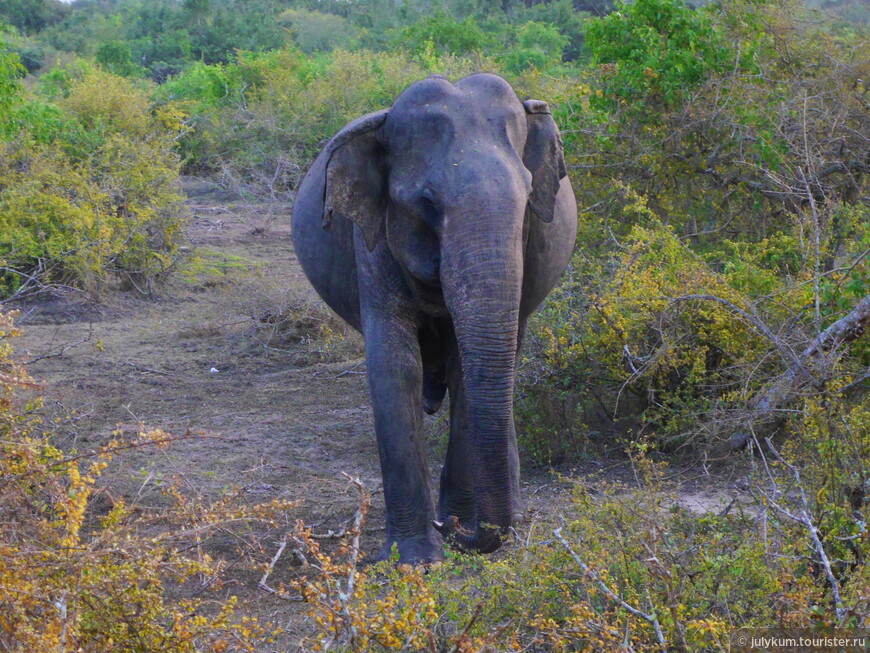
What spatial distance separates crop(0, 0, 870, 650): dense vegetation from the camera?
364 cm

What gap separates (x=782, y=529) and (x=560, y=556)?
2.77 ft

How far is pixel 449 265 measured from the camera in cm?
476

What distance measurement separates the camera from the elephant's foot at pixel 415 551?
17.3ft

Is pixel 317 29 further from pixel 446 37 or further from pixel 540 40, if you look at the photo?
pixel 446 37

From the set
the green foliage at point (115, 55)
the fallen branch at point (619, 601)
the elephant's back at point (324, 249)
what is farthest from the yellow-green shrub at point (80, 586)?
the green foliage at point (115, 55)

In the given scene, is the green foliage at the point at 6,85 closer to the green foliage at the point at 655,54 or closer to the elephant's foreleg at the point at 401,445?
the green foliage at the point at 655,54

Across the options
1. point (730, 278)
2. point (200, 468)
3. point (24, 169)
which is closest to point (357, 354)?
point (200, 468)

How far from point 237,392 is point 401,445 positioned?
12.3ft

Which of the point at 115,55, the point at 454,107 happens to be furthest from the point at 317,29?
the point at 454,107

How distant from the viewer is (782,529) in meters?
4.07

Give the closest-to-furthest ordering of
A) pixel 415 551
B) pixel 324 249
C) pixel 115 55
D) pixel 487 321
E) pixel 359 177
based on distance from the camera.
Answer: pixel 487 321, pixel 359 177, pixel 415 551, pixel 324 249, pixel 115 55

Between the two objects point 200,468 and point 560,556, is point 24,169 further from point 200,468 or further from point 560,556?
point 560,556

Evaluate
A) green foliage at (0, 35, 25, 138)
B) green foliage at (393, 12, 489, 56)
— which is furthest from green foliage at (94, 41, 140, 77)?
green foliage at (0, 35, 25, 138)

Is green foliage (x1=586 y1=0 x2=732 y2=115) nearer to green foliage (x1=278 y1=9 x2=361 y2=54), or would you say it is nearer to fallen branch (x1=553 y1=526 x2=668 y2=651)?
fallen branch (x1=553 y1=526 x2=668 y2=651)
